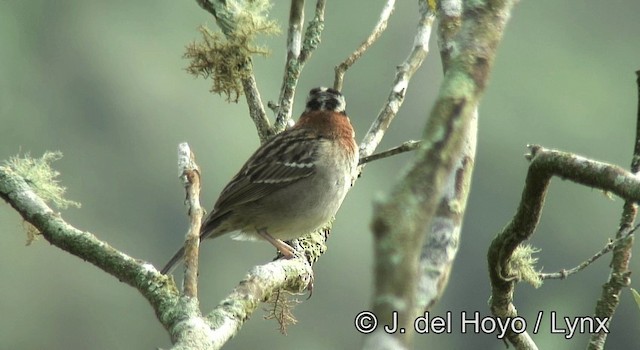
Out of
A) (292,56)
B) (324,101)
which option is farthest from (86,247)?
(324,101)

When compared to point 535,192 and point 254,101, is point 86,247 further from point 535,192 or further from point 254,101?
point 254,101

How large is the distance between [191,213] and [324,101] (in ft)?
11.9

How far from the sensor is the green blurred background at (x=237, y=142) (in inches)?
2251

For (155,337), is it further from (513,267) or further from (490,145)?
(513,267)

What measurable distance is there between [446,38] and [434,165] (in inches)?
85.6

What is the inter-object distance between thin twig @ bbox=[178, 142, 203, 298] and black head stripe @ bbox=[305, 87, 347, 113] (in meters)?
3.21

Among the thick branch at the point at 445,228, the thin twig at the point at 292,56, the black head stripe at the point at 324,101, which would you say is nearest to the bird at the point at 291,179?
the black head stripe at the point at 324,101

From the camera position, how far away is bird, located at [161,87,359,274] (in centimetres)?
823

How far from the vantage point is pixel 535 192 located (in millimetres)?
4801

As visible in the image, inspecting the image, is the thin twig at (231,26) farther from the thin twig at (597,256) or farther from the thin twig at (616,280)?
the thin twig at (616,280)

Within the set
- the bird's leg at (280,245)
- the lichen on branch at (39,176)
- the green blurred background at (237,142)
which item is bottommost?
the lichen on branch at (39,176)


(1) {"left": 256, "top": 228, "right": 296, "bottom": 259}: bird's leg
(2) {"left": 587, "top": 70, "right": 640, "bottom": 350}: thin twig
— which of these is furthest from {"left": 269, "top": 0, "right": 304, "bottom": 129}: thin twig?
(2) {"left": 587, "top": 70, "right": 640, "bottom": 350}: thin twig

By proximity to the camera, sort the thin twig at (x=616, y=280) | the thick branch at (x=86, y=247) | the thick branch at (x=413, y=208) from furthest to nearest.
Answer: the thin twig at (x=616, y=280), the thick branch at (x=86, y=247), the thick branch at (x=413, y=208)

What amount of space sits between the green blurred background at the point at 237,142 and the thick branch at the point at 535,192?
130ft
